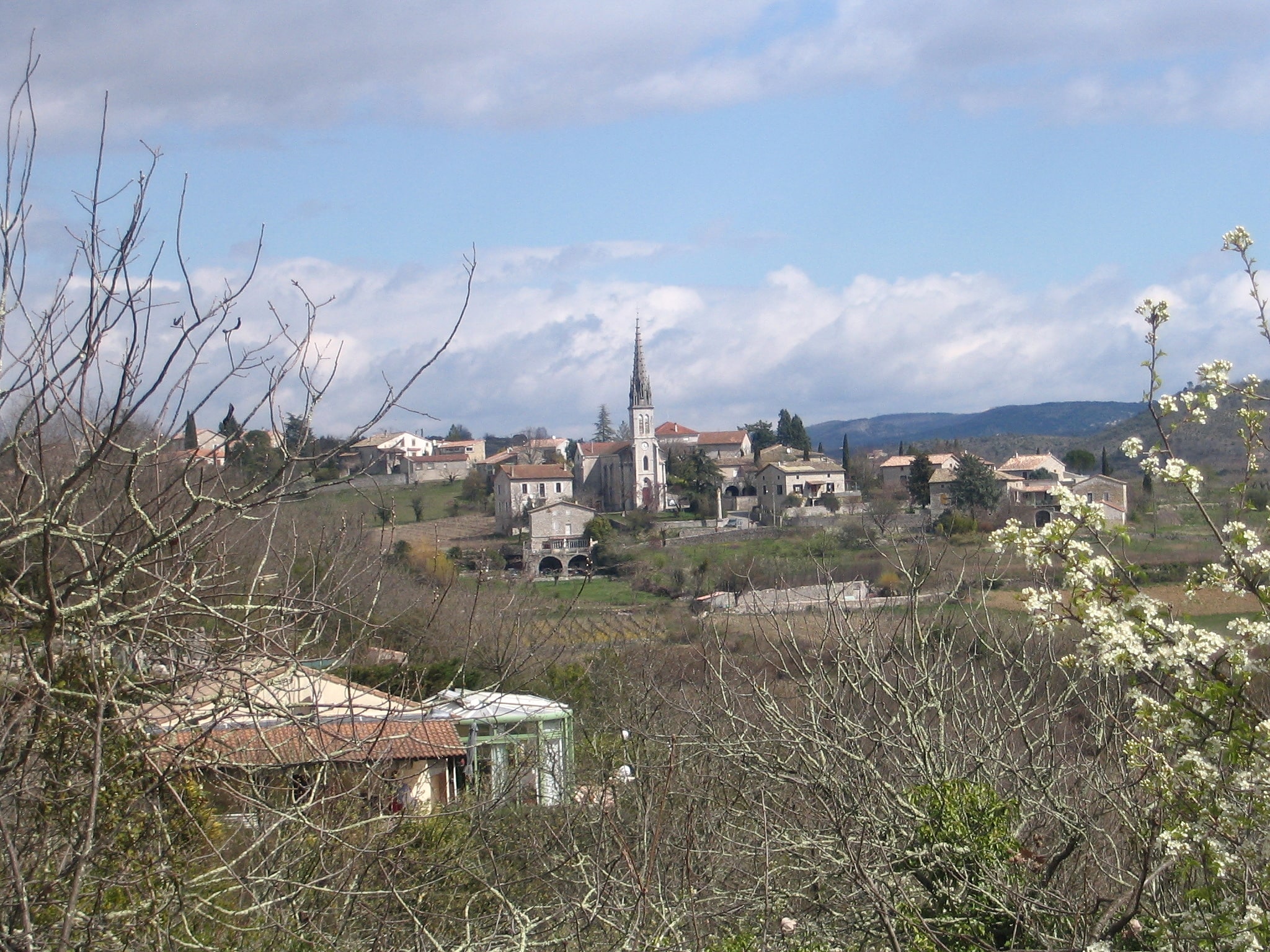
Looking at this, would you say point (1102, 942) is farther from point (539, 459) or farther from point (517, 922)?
point (539, 459)

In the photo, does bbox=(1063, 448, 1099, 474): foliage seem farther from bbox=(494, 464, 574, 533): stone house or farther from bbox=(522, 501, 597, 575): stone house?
bbox=(494, 464, 574, 533): stone house

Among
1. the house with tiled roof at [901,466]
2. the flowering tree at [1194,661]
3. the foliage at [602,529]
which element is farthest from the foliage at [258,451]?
the house with tiled roof at [901,466]

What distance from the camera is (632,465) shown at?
2992 inches

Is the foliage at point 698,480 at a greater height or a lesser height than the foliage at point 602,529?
greater

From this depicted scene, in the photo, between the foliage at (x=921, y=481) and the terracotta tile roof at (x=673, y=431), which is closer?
the foliage at (x=921, y=481)

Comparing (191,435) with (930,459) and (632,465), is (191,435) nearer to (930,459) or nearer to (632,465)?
(930,459)

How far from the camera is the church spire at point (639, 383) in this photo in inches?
3246

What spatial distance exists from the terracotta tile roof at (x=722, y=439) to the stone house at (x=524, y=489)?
21.9 m

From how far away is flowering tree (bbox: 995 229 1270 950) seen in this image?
10.9 ft

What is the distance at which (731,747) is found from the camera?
6238 mm

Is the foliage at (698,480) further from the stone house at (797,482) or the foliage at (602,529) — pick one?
the foliage at (602,529)

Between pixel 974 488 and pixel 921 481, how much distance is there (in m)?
5.26

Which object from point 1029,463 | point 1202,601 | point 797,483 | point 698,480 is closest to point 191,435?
point 1202,601

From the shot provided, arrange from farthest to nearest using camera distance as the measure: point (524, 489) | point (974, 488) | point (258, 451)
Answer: point (524, 489)
point (974, 488)
point (258, 451)
